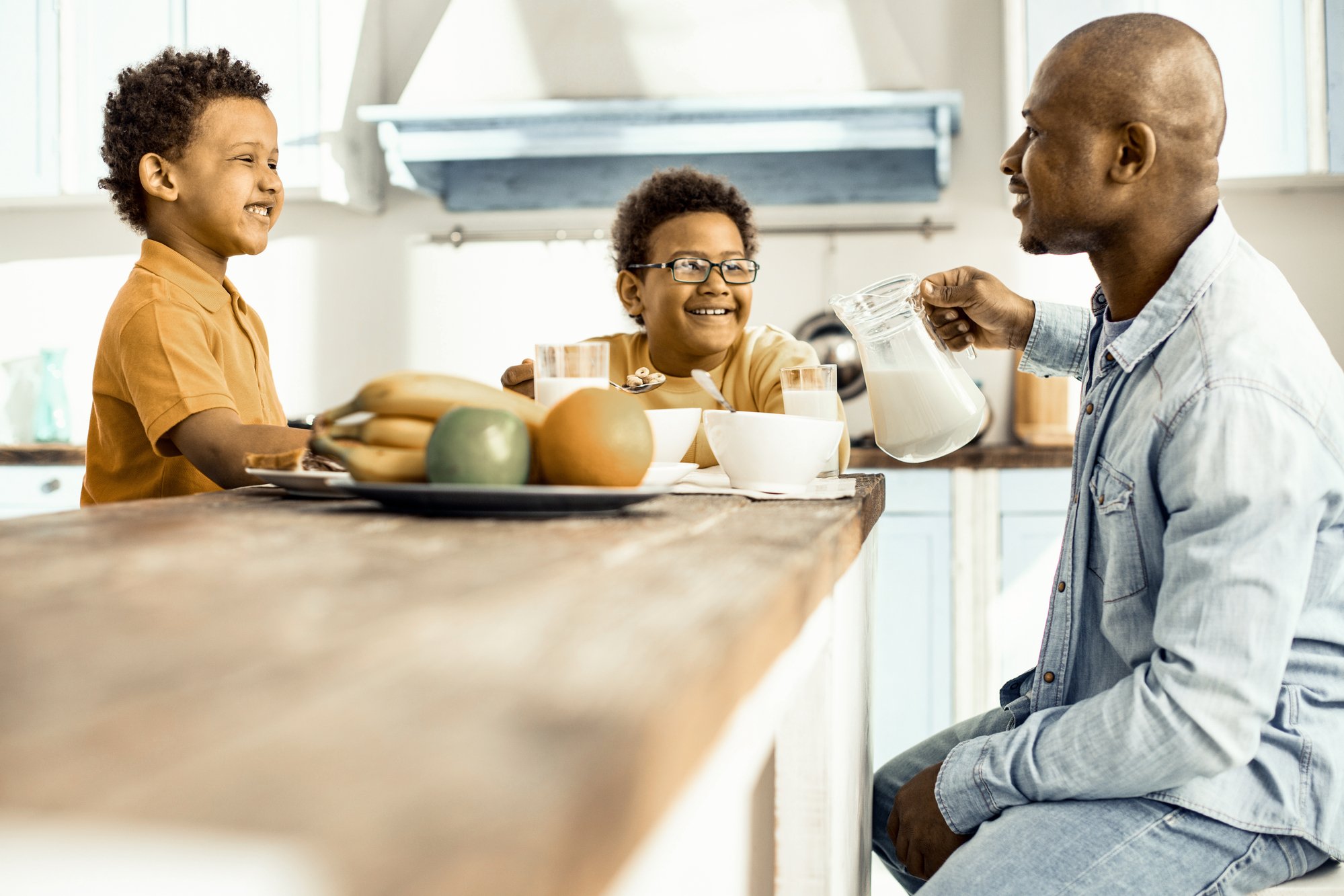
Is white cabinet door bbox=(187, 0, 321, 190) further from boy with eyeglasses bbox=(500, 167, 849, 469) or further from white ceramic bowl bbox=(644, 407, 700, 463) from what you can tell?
white ceramic bowl bbox=(644, 407, 700, 463)

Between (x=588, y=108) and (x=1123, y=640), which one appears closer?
(x=1123, y=640)

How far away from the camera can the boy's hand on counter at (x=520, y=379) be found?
1.40m

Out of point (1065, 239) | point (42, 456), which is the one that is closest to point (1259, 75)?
point (1065, 239)

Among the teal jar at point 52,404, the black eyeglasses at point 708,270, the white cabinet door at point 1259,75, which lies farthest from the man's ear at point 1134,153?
the teal jar at point 52,404

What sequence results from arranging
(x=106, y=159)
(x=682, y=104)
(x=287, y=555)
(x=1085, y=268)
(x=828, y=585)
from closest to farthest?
(x=287, y=555) < (x=828, y=585) < (x=106, y=159) < (x=682, y=104) < (x=1085, y=268)

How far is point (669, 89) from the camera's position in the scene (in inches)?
114

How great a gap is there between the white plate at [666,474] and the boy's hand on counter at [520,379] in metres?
0.42

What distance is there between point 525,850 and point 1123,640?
847 mm

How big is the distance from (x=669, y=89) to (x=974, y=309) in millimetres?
1790

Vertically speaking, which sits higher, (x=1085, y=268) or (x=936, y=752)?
(x=1085, y=268)

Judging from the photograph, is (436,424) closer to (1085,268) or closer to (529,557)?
(529,557)

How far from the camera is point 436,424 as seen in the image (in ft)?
2.51

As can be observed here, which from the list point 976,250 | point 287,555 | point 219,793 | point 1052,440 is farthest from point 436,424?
point 976,250

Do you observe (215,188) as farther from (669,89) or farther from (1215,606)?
(669,89)
